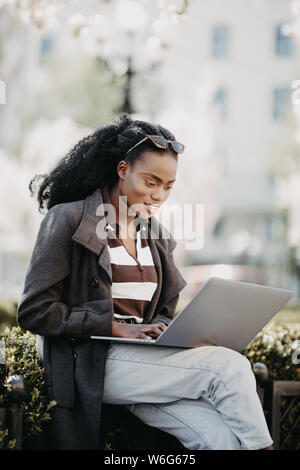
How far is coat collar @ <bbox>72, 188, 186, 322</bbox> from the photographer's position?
305cm

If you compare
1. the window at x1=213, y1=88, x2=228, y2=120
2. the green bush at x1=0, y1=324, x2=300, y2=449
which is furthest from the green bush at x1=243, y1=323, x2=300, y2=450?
the window at x1=213, y1=88, x2=228, y2=120

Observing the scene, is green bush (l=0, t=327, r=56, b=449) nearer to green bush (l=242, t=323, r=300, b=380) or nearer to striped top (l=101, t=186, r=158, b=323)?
striped top (l=101, t=186, r=158, b=323)

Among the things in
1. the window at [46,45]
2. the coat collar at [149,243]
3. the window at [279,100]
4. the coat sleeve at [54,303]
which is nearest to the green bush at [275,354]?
the coat collar at [149,243]

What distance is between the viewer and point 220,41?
32.1m

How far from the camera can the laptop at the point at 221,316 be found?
2.67 meters

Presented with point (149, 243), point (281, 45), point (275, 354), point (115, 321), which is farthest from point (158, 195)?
point (281, 45)

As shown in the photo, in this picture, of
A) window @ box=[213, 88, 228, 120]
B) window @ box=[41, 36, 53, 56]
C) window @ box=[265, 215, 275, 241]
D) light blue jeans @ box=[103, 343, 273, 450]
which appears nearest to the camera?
light blue jeans @ box=[103, 343, 273, 450]

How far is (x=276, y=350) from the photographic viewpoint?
388cm

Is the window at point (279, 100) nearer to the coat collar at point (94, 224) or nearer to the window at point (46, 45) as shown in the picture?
the window at point (46, 45)

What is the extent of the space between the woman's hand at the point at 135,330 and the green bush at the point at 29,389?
37 centimetres

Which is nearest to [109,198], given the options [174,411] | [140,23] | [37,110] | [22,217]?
[174,411]

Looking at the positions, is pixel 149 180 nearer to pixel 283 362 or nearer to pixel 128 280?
pixel 128 280

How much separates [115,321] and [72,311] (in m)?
0.21
